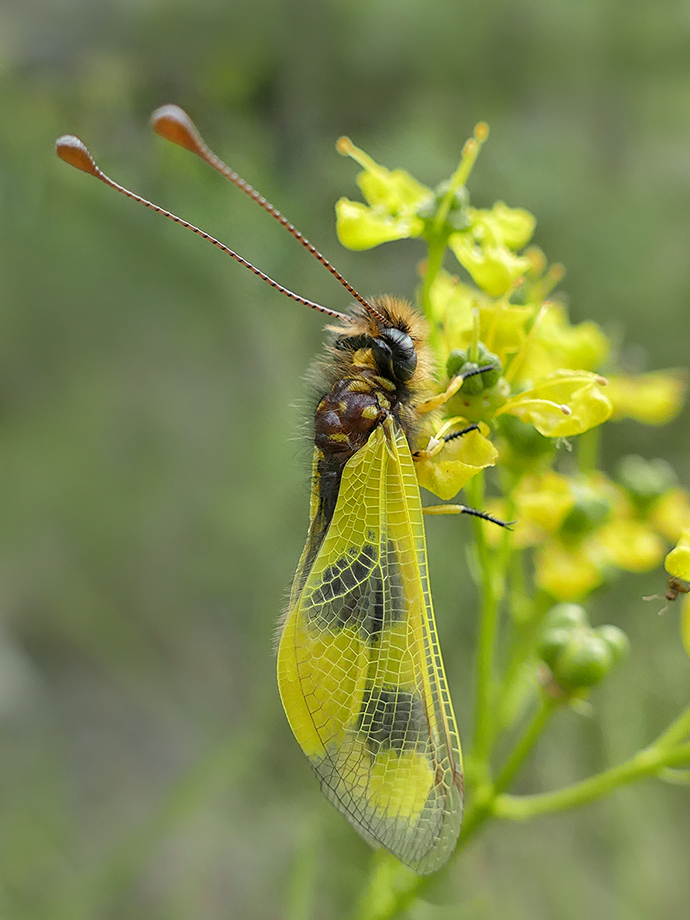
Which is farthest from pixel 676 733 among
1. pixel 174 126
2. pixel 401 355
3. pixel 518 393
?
pixel 174 126

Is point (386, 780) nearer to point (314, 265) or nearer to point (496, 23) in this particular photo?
point (314, 265)

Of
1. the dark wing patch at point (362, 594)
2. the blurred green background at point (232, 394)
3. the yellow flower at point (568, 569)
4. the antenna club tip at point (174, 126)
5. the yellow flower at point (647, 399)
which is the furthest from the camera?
the blurred green background at point (232, 394)

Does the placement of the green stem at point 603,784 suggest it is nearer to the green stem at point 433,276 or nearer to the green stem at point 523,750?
the green stem at point 523,750

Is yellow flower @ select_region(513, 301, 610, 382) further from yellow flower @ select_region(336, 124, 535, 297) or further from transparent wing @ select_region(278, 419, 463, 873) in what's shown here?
transparent wing @ select_region(278, 419, 463, 873)

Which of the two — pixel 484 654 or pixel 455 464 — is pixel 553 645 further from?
pixel 455 464

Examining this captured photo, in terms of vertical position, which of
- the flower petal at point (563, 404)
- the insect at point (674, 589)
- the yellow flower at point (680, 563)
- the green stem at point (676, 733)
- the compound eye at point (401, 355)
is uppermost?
the compound eye at point (401, 355)

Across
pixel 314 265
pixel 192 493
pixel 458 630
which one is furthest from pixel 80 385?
pixel 458 630

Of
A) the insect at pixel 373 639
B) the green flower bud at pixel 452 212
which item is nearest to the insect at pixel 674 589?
the insect at pixel 373 639

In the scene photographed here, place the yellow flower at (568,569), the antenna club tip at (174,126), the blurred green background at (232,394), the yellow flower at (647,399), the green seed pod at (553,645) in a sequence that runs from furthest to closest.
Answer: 1. the blurred green background at (232,394)
2. the yellow flower at (647,399)
3. the yellow flower at (568,569)
4. the green seed pod at (553,645)
5. the antenna club tip at (174,126)
